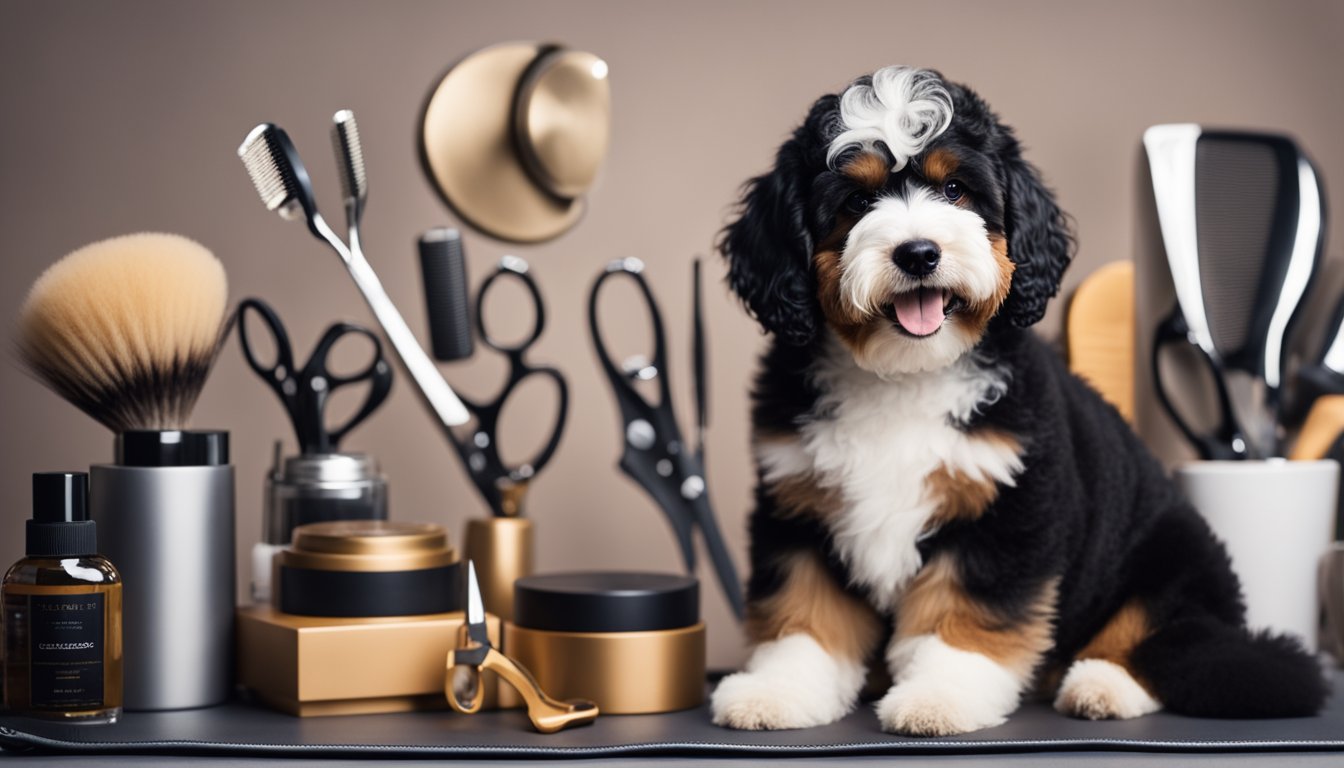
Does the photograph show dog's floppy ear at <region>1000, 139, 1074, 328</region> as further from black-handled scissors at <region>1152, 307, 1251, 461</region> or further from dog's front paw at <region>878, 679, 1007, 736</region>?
black-handled scissors at <region>1152, 307, 1251, 461</region>

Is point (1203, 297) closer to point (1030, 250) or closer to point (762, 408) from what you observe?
point (1030, 250)

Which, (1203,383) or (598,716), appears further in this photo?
(1203,383)

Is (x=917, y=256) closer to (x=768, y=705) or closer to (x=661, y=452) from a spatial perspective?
(x=768, y=705)

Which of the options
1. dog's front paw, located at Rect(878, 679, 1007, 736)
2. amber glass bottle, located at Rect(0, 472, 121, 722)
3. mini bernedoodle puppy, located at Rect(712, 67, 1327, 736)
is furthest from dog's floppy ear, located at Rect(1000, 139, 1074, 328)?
amber glass bottle, located at Rect(0, 472, 121, 722)

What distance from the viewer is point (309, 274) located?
182 cm

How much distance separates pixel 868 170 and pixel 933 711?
0.47 m

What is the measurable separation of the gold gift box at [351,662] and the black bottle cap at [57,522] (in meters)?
0.20

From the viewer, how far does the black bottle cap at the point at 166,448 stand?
1297 millimetres

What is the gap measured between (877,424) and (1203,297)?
63cm

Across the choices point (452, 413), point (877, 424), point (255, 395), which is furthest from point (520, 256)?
point (877, 424)

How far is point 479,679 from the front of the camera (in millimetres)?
1292

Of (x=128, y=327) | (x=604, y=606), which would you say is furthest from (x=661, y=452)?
(x=128, y=327)

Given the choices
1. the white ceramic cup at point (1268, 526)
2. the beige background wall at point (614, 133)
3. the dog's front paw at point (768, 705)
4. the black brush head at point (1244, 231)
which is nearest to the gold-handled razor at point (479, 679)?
the dog's front paw at point (768, 705)

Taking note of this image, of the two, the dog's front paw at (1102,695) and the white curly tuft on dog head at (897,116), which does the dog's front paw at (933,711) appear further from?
the white curly tuft on dog head at (897,116)
